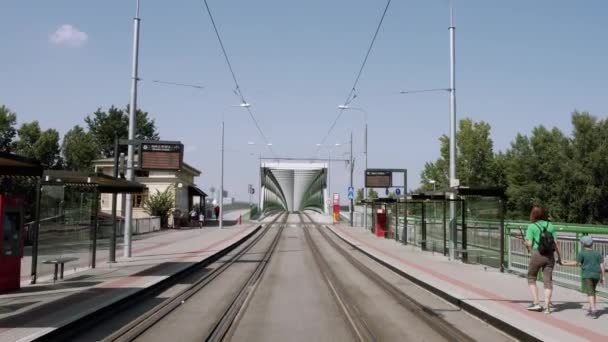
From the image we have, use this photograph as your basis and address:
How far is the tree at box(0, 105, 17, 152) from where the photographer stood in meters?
53.9

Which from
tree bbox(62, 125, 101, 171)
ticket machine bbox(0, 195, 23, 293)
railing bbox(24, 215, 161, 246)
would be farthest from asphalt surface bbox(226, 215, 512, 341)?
tree bbox(62, 125, 101, 171)

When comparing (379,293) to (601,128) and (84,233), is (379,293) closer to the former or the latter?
(84,233)

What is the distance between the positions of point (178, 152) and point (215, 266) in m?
4.14

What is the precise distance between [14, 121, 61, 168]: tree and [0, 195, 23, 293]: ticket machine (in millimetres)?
48428

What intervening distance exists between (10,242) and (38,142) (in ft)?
166

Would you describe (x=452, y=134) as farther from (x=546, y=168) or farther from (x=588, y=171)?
(x=546, y=168)

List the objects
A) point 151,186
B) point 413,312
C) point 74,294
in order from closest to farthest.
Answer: point 413,312
point 74,294
point 151,186

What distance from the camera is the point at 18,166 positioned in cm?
1062

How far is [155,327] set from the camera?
32.0 ft

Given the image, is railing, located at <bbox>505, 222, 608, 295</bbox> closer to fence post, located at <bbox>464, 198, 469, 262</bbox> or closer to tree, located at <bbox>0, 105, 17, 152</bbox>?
fence post, located at <bbox>464, 198, 469, 262</bbox>

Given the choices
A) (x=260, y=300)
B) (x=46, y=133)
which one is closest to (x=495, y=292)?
(x=260, y=300)

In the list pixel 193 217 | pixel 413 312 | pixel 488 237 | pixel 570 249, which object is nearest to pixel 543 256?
pixel 413 312

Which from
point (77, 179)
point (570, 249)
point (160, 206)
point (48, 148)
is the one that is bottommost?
point (570, 249)

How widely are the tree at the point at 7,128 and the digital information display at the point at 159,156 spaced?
37.6 m
